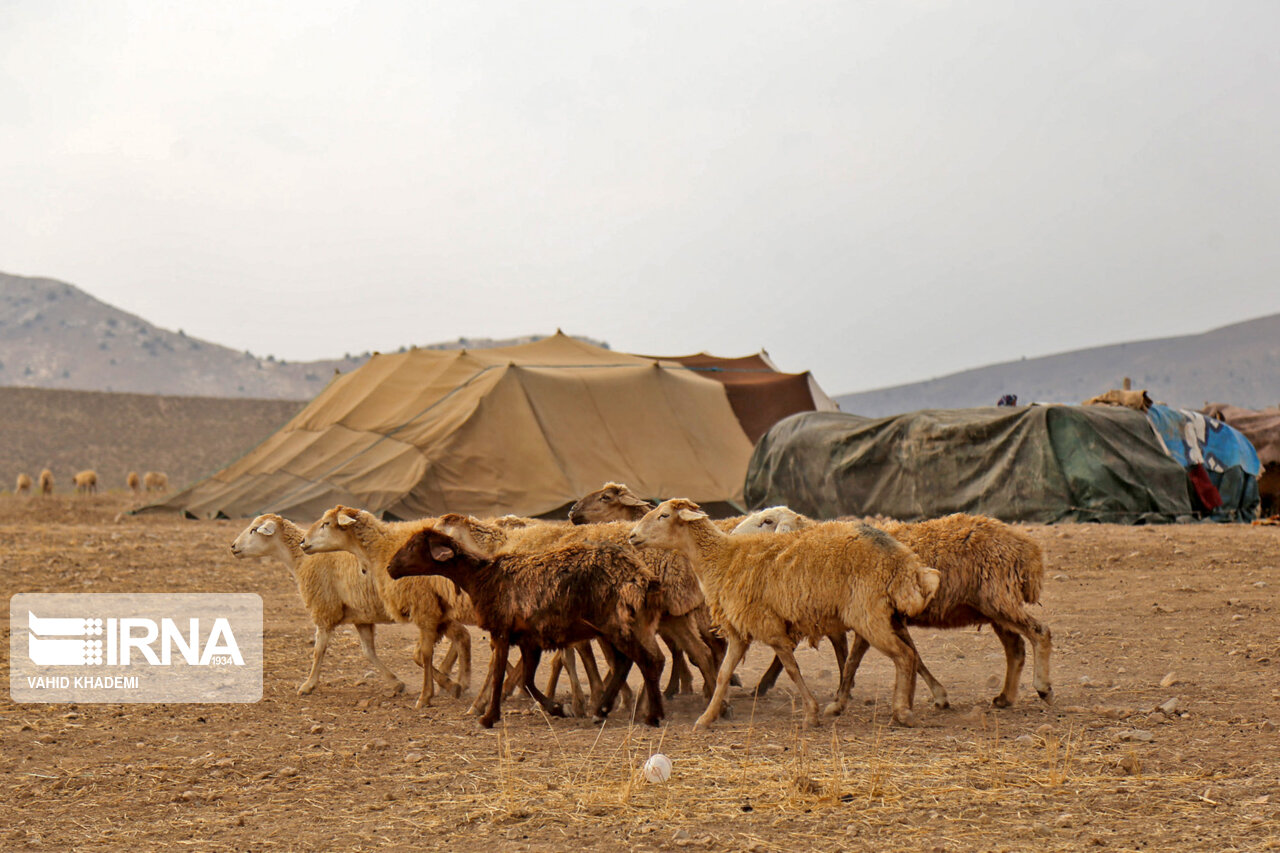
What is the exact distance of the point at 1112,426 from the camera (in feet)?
56.7

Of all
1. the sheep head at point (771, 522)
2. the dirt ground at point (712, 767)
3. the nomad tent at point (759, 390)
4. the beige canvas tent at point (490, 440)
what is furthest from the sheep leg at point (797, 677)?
the nomad tent at point (759, 390)

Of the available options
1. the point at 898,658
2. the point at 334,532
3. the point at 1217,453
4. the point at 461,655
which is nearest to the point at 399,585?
the point at 334,532

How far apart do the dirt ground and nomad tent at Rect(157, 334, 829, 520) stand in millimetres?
9748

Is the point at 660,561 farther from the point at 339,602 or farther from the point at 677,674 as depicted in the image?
the point at 339,602

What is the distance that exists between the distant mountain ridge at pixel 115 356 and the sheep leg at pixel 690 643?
9473cm

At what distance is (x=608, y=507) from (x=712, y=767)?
4056 millimetres

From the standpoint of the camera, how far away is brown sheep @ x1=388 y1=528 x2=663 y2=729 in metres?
7.14

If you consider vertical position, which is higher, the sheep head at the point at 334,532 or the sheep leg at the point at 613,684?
the sheep head at the point at 334,532

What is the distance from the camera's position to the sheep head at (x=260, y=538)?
30.5ft

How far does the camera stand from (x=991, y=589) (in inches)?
289

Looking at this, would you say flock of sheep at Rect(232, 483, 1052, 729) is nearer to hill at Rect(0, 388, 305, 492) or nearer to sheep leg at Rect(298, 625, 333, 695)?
sheep leg at Rect(298, 625, 333, 695)

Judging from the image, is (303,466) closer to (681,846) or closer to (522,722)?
(522,722)

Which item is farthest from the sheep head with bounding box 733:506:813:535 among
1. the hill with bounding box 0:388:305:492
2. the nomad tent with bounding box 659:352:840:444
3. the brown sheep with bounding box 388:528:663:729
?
the hill with bounding box 0:388:305:492

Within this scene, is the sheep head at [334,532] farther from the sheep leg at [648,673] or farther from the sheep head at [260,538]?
the sheep leg at [648,673]
